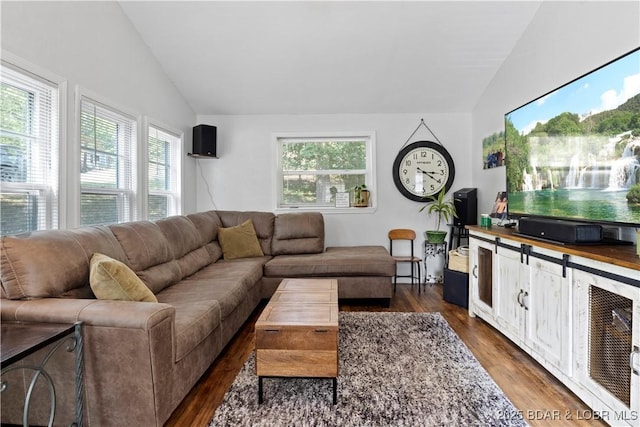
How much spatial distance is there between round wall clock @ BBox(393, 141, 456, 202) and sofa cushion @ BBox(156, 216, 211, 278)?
2.56 meters

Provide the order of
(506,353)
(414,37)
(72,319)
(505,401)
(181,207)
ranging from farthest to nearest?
(181,207)
(414,37)
(506,353)
(505,401)
(72,319)

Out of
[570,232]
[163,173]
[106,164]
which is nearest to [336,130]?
[163,173]

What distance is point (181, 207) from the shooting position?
3938mm

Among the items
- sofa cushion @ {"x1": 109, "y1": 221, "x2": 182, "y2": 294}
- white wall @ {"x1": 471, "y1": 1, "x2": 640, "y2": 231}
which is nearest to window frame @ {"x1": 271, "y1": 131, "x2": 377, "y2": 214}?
white wall @ {"x1": 471, "y1": 1, "x2": 640, "y2": 231}

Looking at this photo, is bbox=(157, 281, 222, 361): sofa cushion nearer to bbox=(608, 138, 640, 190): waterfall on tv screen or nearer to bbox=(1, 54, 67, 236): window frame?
bbox=(1, 54, 67, 236): window frame

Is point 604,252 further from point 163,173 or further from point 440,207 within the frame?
point 163,173

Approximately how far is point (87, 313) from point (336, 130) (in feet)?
11.5

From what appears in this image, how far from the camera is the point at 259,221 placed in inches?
156

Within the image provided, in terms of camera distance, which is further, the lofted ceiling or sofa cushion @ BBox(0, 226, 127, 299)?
the lofted ceiling

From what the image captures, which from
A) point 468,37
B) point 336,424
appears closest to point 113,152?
point 336,424

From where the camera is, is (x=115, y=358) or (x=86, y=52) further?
(x=86, y=52)

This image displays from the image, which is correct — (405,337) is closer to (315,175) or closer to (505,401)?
(505,401)

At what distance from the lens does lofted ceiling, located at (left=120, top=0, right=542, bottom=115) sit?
9.15 feet

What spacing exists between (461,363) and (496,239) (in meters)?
1.03
